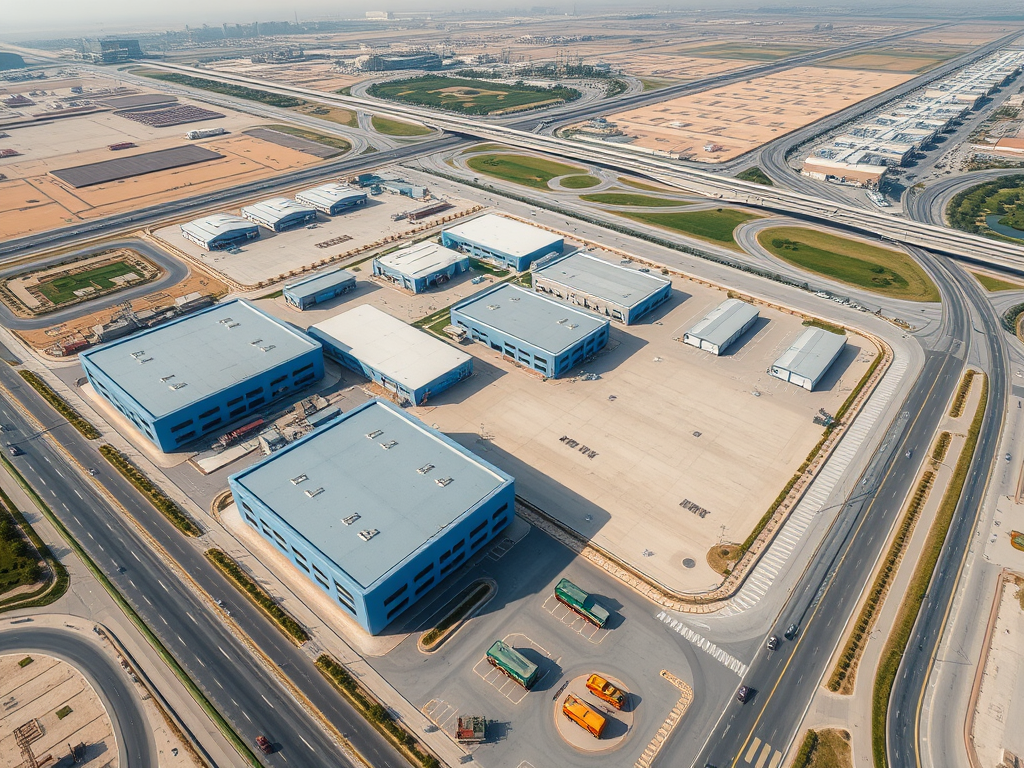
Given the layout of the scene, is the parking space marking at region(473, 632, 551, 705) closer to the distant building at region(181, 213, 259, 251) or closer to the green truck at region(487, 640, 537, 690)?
the green truck at region(487, 640, 537, 690)

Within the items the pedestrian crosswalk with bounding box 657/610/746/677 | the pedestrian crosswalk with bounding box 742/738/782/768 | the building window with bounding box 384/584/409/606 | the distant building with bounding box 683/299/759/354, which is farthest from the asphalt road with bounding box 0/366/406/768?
the distant building with bounding box 683/299/759/354

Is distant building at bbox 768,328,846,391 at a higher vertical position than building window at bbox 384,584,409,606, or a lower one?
higher

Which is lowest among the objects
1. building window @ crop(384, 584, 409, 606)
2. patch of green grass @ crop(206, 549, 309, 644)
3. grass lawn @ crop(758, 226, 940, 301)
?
patch of green grass @ crop(206, 549, 309, 644)

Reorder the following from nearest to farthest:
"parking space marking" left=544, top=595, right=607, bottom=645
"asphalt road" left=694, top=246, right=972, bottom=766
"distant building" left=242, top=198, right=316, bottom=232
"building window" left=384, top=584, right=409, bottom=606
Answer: "asphalt road" left=694, top=246, right=972, bottom=766 → "building window" left=384, top=584, right=409, bottom=606 → "parking space marking" left=544, top=595, right=607, bottom=645 → "distant building" left=242, top=198, right=316, bottom=232

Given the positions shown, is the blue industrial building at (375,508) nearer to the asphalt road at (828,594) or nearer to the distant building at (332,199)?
the asphalt road at (828,594)

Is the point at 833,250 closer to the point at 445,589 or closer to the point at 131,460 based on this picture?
the point at 445,589

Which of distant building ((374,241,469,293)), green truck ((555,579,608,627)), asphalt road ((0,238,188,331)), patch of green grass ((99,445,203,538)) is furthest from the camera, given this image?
distant building ((374,241,469,293))

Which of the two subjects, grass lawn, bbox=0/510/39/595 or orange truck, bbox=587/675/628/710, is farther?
grass lawn, bbox=0/510/39/595
